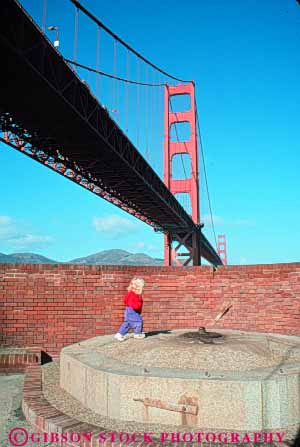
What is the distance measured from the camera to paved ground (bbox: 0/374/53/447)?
11.7 ft

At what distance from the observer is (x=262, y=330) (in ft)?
22.5

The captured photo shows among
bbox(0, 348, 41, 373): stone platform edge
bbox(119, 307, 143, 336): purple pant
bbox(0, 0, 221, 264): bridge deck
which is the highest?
bbox(0, 0, 221, 264): bridge deck

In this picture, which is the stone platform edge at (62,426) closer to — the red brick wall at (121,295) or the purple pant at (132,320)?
the purple pant at (132,320)

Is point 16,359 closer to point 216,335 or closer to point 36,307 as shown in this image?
point 36,307

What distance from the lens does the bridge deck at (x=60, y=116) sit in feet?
33.0

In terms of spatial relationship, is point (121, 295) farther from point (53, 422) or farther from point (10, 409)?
point (53, 422)

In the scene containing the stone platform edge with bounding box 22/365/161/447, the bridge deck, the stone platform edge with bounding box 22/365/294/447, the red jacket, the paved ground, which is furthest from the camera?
the bridge deck

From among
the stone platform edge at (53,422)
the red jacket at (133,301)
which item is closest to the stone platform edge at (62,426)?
the stone platform edge at (53,422)

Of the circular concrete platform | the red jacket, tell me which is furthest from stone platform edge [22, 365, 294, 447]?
the red jacket

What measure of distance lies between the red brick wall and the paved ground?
1.13m

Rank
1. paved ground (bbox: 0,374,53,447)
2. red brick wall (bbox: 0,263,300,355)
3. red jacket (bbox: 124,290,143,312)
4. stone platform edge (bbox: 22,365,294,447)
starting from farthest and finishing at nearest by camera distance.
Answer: red brick wall (bbox: 0,263,300,355)
red jacket (bbox: 124,290,143,312)
paved ground (bbox: 0,374,53,447)
stone platform edge (bbox: 22,365,294,447)

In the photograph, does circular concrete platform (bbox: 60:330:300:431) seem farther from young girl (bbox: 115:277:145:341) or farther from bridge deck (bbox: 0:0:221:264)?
bridge deck (bbox: 0:0:221:264)

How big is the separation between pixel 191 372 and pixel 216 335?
5.20 ft

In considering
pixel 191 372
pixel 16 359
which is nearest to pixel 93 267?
pixel 16 359
